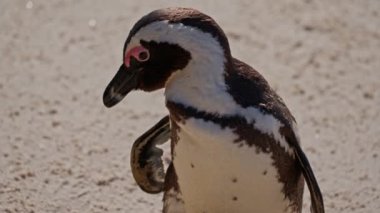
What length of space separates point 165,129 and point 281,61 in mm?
1099

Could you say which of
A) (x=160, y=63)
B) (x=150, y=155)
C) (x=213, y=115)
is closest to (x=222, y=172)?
(x=213, y=115)

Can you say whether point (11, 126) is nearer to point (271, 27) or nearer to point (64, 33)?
point (64, 33)

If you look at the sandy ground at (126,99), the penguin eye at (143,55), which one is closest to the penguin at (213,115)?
the penguin eye at (143,55)

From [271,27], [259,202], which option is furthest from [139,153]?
[271,27]

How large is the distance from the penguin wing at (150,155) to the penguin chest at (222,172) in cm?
19

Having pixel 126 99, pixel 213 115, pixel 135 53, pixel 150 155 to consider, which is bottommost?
pixel 126 99

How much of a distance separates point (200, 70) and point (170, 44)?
0.07 m

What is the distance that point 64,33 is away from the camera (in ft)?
10.5

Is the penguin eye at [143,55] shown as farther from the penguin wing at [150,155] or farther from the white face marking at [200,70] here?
the penguin wing at [150,155]

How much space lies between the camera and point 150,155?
206 cm

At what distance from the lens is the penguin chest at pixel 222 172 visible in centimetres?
172

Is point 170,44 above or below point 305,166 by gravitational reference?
above

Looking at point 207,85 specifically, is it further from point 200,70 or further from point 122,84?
point 122,84

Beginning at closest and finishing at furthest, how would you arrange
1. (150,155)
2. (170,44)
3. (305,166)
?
(170,44)
(305,166)
(150,155)
